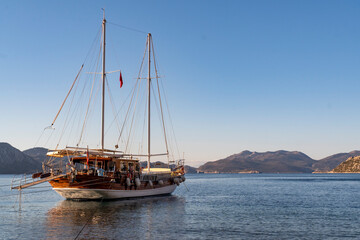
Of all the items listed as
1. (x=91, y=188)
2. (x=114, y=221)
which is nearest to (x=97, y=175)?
(x=91, y=188)

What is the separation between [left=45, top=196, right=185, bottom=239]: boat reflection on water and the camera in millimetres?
26567

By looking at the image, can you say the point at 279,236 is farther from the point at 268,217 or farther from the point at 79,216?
the point at 79,216

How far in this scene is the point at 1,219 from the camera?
3369 centimetres

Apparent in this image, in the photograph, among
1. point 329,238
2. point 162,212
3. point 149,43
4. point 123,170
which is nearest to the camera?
point 329,238

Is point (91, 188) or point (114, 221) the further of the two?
point (91, 188)

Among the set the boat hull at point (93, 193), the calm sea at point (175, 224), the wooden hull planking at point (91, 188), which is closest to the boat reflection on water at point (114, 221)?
the calm sea at point (175, 224)

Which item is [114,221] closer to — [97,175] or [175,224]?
[175,224]

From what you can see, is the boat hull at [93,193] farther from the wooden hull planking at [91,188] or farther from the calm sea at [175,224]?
the calm sea at [175,224]

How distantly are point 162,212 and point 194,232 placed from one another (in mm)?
11881

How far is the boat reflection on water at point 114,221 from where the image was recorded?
87.2 ft

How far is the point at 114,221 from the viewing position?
32438mm

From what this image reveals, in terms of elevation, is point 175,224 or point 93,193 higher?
point 93,193

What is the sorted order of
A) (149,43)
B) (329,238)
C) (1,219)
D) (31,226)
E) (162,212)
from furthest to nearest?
(149,43) < (162,212) < (1,219) < (31,226) < (329,238)

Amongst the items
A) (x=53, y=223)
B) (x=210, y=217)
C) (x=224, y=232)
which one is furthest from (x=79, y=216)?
(x=224, y=232)
